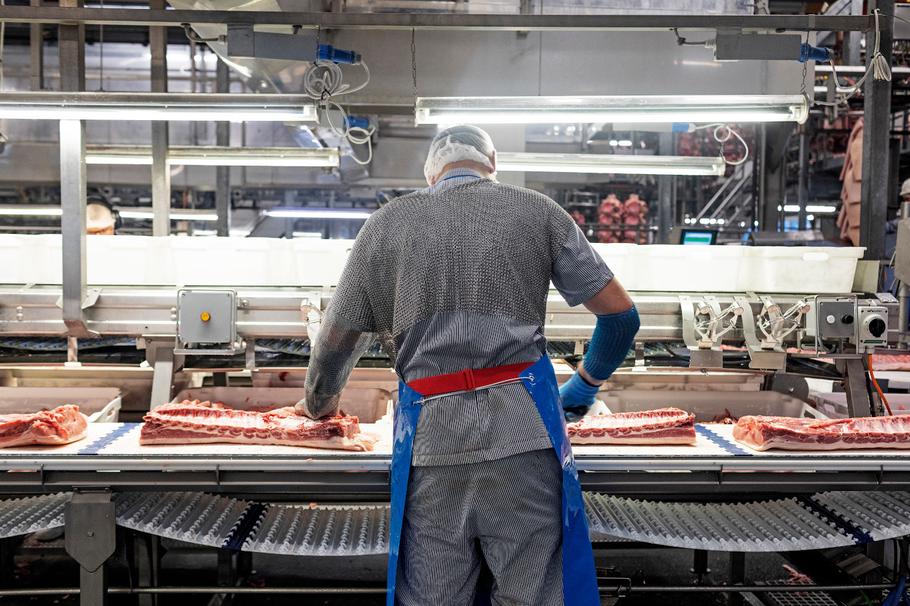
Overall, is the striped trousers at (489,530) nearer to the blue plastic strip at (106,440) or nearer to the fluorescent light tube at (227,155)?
the blue plastic strip at (106,440)

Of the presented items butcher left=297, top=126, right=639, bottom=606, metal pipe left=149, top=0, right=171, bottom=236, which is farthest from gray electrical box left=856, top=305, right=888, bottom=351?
metal pipe left=149, top=0, right=171, bottom=236

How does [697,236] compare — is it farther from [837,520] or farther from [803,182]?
[803,182]

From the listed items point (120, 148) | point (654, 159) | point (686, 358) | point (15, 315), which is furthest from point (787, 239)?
point (15, 315)

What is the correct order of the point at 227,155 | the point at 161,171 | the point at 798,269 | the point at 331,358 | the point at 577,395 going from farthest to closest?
the point at 227,155
the point at 161,171
the point at 798,269
the point at 577,395
the point at 331,358

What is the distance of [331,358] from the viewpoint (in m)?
3.00

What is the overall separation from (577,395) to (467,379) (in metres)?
0.71

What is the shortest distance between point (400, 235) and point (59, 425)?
6.22 feet

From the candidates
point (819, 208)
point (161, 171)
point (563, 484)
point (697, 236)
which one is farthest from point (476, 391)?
point (819, 208)

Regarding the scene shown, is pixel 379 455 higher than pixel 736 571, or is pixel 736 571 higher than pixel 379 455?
pixel 379 455

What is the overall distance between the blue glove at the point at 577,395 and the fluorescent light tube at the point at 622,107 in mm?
1345

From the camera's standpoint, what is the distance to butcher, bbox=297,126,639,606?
2627mm

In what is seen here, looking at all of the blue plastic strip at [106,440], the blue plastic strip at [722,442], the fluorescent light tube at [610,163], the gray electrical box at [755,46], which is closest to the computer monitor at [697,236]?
the fluorescent light tube at [610,163]

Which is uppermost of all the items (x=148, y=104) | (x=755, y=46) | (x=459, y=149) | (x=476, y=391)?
(x=755, y=46)

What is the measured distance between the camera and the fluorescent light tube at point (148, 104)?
12.2 feet
